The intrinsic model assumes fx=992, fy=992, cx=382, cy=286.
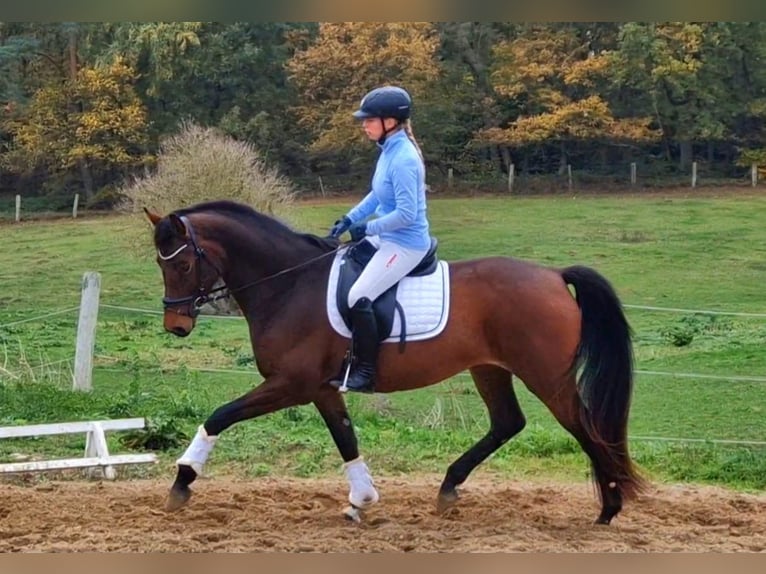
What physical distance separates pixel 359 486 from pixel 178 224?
1319 millimetres

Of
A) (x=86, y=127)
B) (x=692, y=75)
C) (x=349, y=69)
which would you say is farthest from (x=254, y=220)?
(x=692, y=75)

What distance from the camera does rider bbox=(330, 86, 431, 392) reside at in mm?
3924

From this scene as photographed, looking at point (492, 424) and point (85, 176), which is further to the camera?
point (85, 176)

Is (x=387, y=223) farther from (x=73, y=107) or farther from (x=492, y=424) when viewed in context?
(x=73, y=107)

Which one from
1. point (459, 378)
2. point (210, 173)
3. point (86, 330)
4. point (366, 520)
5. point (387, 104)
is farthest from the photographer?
point (459, 378)

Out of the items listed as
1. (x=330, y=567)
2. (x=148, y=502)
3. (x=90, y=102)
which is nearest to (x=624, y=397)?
(x=330, y=567)

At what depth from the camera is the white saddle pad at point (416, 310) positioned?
404 centimetres

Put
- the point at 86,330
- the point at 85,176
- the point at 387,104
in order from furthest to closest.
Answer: the point at 85,176 → the point at 86,330 → the point at 387,104

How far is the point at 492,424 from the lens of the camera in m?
4.32

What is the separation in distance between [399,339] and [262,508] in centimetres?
102

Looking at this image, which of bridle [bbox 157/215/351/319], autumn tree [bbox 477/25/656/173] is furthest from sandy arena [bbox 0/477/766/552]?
autumn tree [bbox 477/25/656/173]

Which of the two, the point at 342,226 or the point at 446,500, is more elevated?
the point at 342,226

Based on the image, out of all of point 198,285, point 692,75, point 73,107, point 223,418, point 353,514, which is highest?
point 692,75

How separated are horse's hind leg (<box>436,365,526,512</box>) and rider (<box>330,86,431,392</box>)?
58cm
